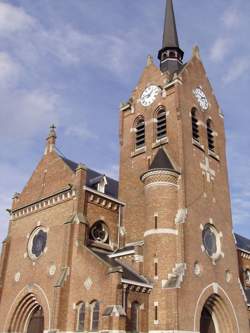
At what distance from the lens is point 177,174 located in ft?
90.3

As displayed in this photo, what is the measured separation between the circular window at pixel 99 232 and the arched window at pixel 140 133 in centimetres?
734

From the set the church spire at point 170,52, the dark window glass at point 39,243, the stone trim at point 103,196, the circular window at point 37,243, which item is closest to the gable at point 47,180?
the stone trim at point 103,196

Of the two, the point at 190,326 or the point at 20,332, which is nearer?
the point at 190,326

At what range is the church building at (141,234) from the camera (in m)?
23.4

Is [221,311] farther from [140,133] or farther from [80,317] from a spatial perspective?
[140,133]

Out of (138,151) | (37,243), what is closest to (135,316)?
(37,243)

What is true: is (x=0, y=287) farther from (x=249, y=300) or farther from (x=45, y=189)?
(x=249, y=300)

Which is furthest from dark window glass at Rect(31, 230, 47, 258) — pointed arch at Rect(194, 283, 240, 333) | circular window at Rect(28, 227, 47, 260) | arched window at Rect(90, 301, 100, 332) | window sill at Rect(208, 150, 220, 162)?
window sill at Rect(208, 150, 220, 162)

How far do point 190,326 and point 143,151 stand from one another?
44.2ft

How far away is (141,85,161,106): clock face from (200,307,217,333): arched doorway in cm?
1638

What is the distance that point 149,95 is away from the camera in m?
33.4

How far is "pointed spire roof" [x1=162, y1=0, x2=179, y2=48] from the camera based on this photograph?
37.8m

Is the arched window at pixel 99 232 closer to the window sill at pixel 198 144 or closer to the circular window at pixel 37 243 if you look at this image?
the circular window at pixel 37 243

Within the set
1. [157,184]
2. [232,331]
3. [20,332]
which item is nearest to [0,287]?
[20,332]
